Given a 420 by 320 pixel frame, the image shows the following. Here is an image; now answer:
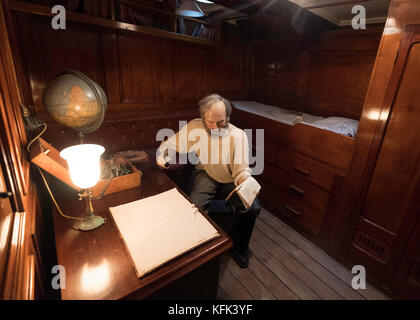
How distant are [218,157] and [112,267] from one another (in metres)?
1.24

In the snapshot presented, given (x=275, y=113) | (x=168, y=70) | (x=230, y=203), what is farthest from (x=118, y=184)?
(x=275, y=113)

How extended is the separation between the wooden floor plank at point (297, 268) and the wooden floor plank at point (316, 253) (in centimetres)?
19

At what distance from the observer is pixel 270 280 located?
A: 187cm

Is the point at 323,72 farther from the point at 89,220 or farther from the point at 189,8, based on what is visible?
the point at 89,220

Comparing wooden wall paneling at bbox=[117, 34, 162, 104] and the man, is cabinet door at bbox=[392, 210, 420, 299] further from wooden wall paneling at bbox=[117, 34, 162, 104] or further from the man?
wooden wall paneling at bbox=[117, 34, 162, 104]

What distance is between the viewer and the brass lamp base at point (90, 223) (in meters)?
1.07

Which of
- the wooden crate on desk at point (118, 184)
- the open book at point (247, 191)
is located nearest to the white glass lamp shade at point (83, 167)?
the wooden crate on desk at point (118, 184)

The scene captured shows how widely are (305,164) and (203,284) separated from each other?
158 centimetres

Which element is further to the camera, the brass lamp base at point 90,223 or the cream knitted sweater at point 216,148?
the cream knitted sweater at point 216,148

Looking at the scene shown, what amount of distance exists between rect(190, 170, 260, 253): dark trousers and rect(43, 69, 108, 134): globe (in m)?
1.02

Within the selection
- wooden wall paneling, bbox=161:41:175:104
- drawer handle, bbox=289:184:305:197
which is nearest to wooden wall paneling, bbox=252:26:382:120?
drawer handle, bbox=289:184:305:197

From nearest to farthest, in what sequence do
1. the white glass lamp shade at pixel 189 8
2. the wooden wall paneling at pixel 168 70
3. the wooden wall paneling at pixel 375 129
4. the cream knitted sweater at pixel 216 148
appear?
the wooden wall paneling at pixel 375 129 → the cream knitted sweater at pixel 216 148 → the white glass lamp shade at pixel 189 8 → the wooden wall paneling at pixel 168 70

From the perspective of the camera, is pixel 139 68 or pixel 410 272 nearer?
pixel 410 272

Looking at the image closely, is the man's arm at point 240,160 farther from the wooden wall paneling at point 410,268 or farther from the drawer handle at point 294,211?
the wooden wall paneling at point 410,268
